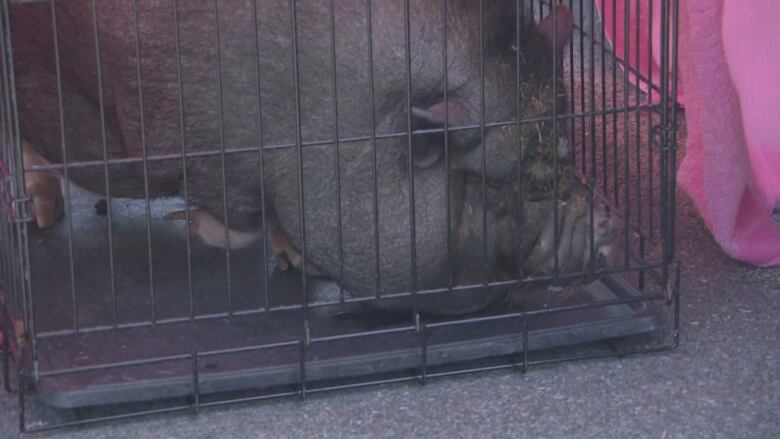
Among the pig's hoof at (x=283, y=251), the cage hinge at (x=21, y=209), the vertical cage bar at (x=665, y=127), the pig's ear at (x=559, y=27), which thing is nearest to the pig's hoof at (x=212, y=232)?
the pig's hoof at (x=283, y=251)

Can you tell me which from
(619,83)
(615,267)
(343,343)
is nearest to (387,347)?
(343,343)

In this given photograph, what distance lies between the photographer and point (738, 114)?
13.4 ft

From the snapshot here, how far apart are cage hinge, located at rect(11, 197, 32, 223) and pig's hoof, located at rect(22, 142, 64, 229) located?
1.38 meters

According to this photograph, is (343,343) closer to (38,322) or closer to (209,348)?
(209,348)

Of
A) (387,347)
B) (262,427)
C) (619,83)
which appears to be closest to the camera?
(262,427)

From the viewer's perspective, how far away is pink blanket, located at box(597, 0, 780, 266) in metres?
3.96

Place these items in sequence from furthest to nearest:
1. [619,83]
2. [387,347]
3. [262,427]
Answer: [619,83]
[387,347]
[262,427]

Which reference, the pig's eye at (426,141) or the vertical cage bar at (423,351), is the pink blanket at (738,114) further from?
the vertical cage bar at (423,351)

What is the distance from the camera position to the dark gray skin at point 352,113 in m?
3.37

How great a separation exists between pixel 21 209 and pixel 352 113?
2.84ft

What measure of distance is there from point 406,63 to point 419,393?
795 millimetres

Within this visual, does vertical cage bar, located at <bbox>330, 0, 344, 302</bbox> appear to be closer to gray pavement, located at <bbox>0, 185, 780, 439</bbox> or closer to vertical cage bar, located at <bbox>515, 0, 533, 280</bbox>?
gray pavement, located at <bbox>0, 185, 780, 439</bbox>

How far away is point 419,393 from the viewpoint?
3.26 m

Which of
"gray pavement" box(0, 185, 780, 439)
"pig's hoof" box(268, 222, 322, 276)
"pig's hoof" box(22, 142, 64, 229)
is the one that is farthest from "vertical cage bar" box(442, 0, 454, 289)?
"pig's hoof" box(22, 142, 64, 229)
